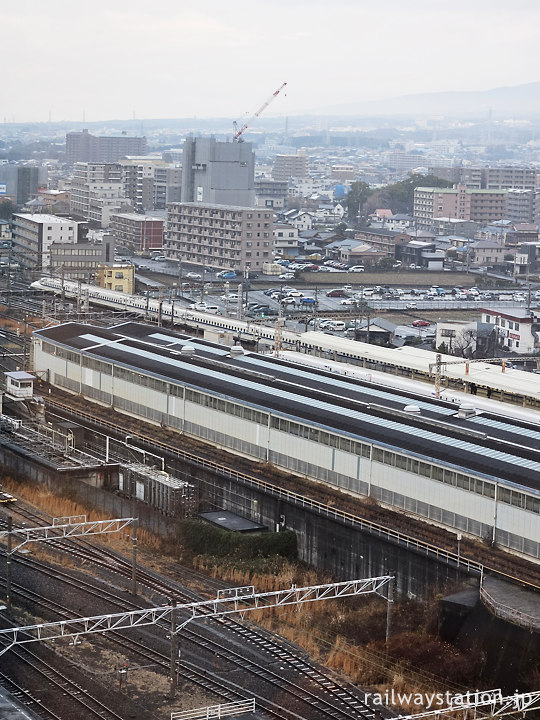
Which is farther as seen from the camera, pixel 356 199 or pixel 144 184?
pixel 356 199

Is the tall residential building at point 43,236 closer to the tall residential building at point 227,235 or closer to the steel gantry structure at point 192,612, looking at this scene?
the tall residential building at point 227,235

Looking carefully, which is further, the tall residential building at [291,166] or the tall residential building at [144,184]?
the tall residential building at [291,166]

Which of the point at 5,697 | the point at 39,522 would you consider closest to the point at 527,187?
the point at 39,522

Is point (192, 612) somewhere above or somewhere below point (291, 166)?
below

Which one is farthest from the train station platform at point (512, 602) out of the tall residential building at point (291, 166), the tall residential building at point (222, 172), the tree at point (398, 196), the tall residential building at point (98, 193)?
the tall residential building at point (291, 166)

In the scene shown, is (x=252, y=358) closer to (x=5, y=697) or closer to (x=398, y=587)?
(x=398, y=587)

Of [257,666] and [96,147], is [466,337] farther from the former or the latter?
[96,147]

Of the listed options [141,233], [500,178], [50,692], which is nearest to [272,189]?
[500,178]
